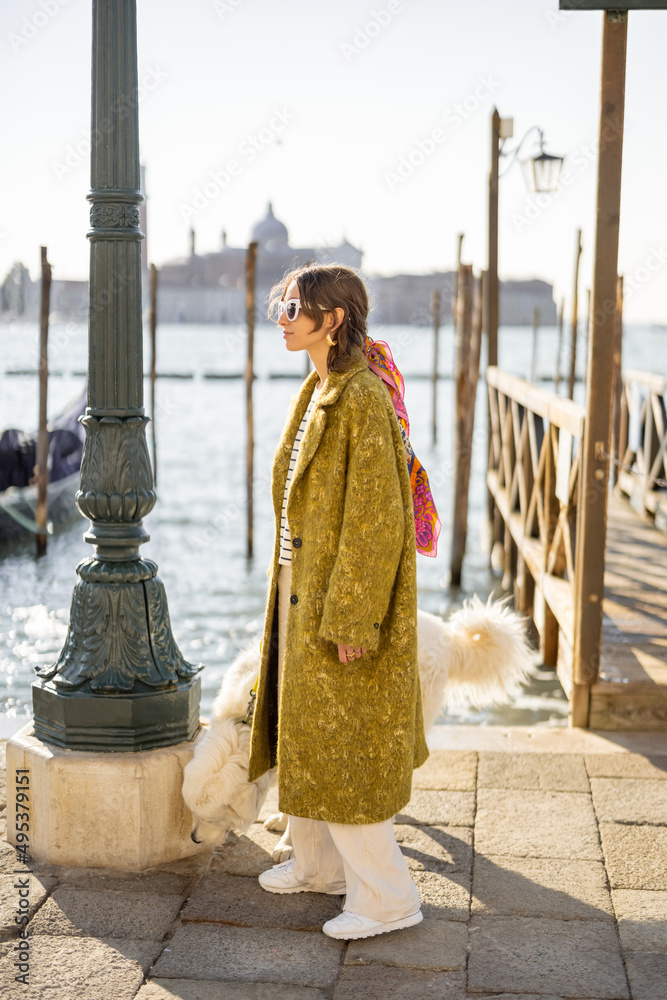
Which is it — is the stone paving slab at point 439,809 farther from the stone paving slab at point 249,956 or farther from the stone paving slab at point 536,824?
the stone paving slab at point 249,956

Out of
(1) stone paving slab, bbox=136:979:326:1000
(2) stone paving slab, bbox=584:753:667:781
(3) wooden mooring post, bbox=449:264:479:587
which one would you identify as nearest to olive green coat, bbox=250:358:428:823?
(1) stone paving slab, bbox=136:979:326:1000

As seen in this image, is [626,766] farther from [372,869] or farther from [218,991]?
[218,991]

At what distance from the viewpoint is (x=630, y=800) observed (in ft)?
10.8

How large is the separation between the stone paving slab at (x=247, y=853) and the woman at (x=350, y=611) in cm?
44

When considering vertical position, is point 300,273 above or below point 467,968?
above

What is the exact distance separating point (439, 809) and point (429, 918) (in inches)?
26.2

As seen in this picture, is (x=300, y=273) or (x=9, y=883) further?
(x=9, y=883)

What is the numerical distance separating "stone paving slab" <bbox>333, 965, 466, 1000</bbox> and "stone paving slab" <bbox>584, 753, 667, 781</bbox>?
53.7 inches

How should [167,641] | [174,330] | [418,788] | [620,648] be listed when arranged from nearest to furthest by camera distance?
[167,641]
[418,788]
[620,648]
[174,330]

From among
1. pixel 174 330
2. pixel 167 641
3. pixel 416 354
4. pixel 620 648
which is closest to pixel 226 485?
pixel 620 648

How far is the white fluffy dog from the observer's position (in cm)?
279

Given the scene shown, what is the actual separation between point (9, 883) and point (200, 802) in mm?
534

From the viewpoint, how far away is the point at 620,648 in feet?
15.3

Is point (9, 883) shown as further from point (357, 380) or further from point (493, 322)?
point (493, 322)
